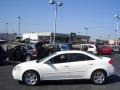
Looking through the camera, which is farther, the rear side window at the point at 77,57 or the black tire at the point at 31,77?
the rear side window at the point at 77,57

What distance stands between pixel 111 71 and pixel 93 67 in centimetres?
83

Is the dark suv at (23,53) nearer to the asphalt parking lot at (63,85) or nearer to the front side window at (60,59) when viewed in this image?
the asphalt parking lot at (63,85)

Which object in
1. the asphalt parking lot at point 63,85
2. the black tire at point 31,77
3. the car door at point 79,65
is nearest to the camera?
the asphalt parking lot at point 63,85

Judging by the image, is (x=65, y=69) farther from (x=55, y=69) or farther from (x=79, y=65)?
(x=79, y=65)

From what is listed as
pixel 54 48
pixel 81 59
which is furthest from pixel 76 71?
pixel 54 48

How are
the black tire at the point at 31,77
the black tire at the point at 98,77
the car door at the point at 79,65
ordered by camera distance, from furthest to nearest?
the black tire at the point at 98,77
the car door at the point at 79,65
the black tire at the point at 31,77

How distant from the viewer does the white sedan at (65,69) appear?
10695mm

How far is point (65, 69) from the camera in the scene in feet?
35.3

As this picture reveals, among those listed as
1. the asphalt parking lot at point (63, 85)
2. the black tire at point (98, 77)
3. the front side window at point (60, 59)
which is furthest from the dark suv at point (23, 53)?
the black tire at point (98, 77)

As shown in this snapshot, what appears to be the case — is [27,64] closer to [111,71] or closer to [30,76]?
[30,76]

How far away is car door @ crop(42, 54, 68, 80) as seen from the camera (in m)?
10.7

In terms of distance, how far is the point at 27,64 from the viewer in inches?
427

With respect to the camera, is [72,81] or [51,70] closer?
[51,70]

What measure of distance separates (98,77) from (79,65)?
953 mm
